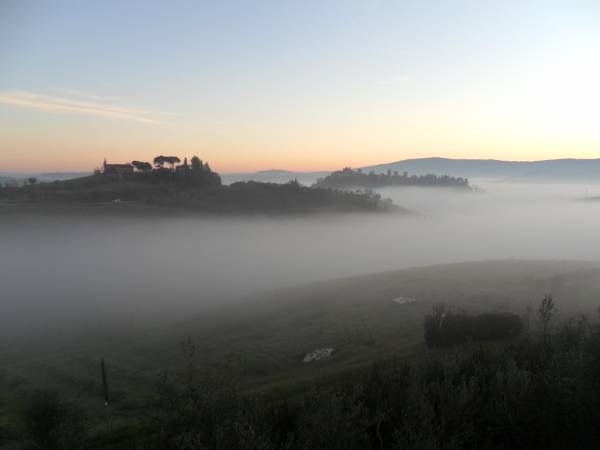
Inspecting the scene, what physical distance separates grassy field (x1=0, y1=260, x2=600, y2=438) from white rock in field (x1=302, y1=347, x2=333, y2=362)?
993mm

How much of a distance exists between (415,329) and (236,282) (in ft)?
292

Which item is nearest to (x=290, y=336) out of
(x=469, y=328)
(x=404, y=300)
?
(x=404, y=300)

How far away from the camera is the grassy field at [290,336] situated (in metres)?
36.3

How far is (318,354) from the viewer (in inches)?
1593

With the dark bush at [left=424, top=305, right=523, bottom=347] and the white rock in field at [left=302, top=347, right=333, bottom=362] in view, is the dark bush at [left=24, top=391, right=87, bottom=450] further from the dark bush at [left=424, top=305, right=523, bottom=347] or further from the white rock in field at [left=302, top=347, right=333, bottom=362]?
the dark bush at [left=424, top=305, right=523, bottom=347]

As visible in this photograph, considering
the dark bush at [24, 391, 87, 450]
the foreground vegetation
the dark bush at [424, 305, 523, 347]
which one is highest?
the foreground vegetation

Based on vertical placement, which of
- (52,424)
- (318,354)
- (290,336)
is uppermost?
(52,424)

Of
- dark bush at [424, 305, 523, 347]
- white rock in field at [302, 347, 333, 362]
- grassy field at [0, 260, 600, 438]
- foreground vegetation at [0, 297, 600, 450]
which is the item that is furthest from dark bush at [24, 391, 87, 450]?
dark bush at [424, 305, 523, 347]

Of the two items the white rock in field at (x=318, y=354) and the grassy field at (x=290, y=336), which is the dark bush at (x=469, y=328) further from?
the white rock in field at (x=318, y=354)

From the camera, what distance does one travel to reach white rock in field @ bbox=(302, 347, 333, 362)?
39644mm

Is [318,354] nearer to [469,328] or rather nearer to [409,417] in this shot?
[469,328]

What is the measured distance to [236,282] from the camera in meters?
125

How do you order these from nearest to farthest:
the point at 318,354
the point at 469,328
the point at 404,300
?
the point at 469,328 → the point at 318,354 → the point at 404,300

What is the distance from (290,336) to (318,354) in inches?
341
